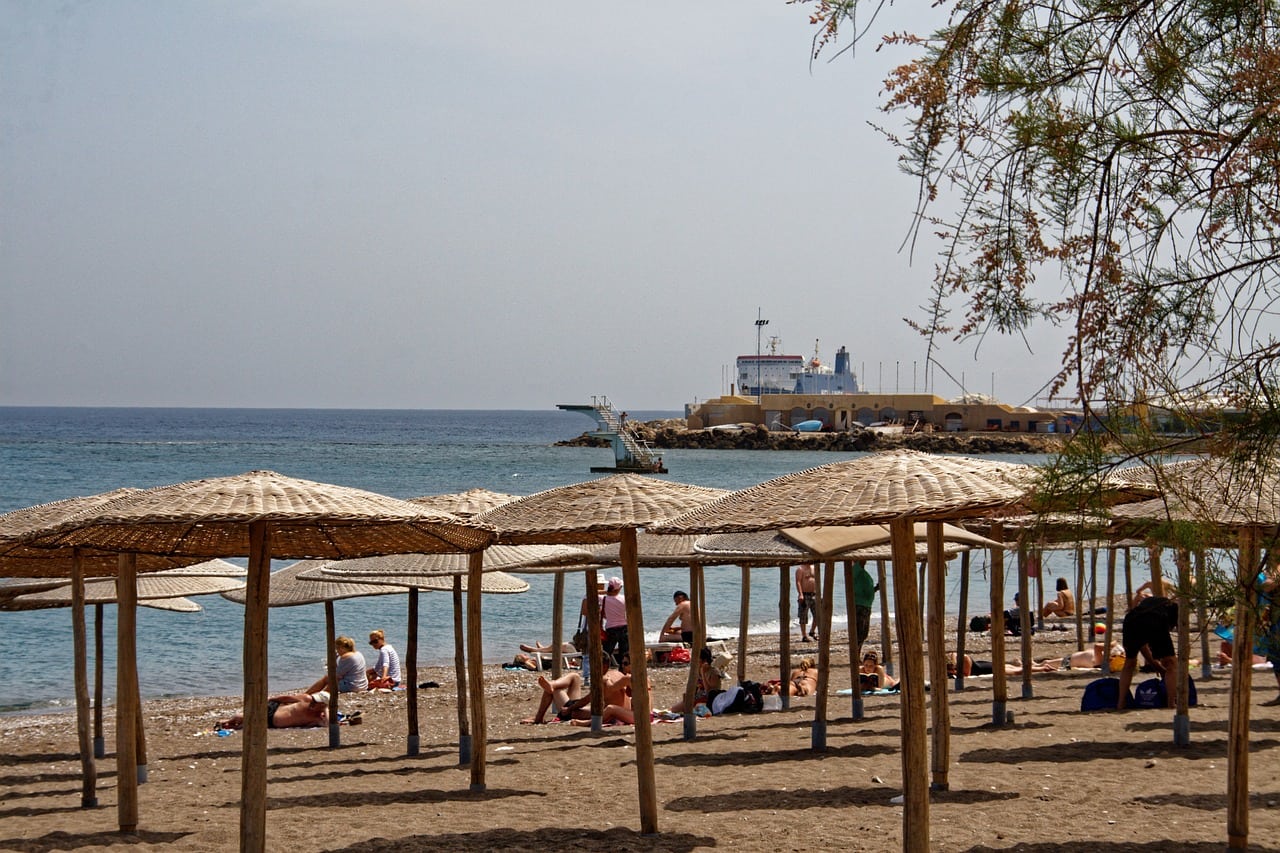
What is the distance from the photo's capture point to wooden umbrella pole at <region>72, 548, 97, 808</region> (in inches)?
300

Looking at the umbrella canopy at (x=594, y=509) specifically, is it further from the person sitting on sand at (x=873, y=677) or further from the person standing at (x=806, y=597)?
the person standing at (x=806, y=597)

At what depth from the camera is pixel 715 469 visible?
68.6 metres

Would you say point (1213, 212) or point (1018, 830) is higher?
point (1213, 212)

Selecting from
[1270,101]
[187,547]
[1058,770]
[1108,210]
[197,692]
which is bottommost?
[197,692]

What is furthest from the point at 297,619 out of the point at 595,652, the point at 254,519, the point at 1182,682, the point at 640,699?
the point at 254,519

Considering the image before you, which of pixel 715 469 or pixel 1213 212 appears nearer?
pixel 1213 212

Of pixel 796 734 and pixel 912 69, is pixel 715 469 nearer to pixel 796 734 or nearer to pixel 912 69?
pixel 796 734

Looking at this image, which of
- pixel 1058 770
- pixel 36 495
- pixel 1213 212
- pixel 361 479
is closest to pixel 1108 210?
pixel 1213 212

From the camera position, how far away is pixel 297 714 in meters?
12.4

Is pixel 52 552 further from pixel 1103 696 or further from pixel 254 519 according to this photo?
pixel 1103 696

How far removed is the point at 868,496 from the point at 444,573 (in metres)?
4.30

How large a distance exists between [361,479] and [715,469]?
18.5 m

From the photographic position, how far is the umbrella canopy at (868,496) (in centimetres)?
478

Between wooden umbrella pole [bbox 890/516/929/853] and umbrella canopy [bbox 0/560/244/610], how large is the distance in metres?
6.22
